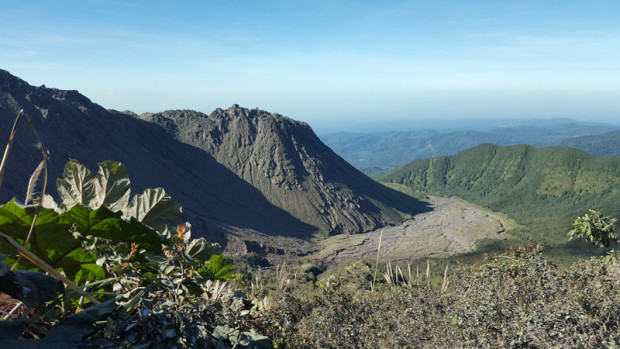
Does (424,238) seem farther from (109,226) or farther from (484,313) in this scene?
(109,226)

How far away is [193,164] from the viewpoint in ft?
205

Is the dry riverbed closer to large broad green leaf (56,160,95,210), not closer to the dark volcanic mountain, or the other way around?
the dark volcanic mountain

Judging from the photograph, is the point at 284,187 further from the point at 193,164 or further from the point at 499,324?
the point at 499,324

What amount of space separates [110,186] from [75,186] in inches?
6.3

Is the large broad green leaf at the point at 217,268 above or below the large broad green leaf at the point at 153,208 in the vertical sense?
below

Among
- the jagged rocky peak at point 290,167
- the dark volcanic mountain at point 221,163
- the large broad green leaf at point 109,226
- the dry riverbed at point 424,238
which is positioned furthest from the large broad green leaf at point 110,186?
the jagged rocky peak at point 290,167

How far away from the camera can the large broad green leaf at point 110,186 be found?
180cm

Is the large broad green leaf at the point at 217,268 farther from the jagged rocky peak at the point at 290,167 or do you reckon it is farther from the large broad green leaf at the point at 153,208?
the jagged rocky peak at the point at 290,167

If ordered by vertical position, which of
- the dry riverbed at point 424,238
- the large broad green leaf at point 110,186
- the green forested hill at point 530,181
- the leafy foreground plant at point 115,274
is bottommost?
the dry riverbed at point 424,238

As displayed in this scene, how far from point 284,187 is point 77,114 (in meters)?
35.4

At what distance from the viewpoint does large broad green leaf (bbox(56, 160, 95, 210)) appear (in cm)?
175

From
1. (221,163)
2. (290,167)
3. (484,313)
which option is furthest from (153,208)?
(221,163)

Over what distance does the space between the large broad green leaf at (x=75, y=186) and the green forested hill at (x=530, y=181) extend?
7409 cm

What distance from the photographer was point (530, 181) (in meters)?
103
